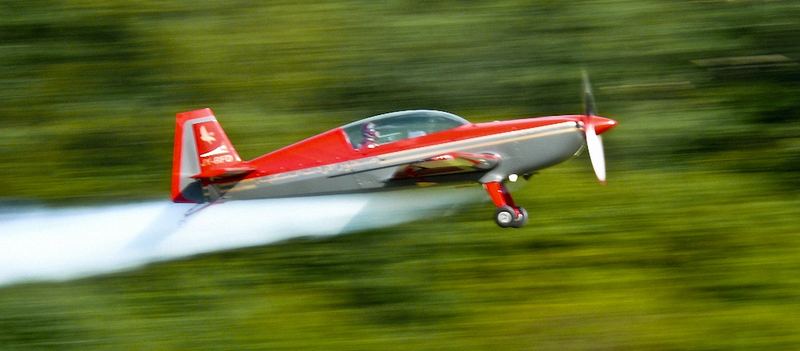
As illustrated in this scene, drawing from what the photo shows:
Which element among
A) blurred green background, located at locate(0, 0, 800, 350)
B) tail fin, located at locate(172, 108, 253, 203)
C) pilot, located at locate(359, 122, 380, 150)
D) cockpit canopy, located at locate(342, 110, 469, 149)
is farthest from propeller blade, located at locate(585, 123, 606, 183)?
blurred green background, located at locate(0, 0, 800, 350)

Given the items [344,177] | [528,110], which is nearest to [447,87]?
[528,110]

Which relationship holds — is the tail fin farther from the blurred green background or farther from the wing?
the blurred green background

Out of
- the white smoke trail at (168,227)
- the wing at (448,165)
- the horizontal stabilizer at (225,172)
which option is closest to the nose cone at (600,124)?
the wing at (448,165)

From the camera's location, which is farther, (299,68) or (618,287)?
(299,68)

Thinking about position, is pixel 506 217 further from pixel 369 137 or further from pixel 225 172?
pixel 225 172

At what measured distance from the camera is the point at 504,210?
42.2 feet

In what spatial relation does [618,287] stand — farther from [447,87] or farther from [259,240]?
[259,240]

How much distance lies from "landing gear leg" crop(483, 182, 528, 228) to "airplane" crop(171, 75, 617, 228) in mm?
10

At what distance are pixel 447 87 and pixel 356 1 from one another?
8.59 ft

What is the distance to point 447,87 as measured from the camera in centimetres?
2028

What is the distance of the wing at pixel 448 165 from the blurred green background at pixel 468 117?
551cm

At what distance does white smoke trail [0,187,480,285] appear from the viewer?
1462 cm

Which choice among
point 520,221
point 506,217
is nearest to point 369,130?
point 506,217

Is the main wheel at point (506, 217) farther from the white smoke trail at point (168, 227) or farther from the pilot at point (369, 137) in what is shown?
the white smoke trail at point (168, 227)
